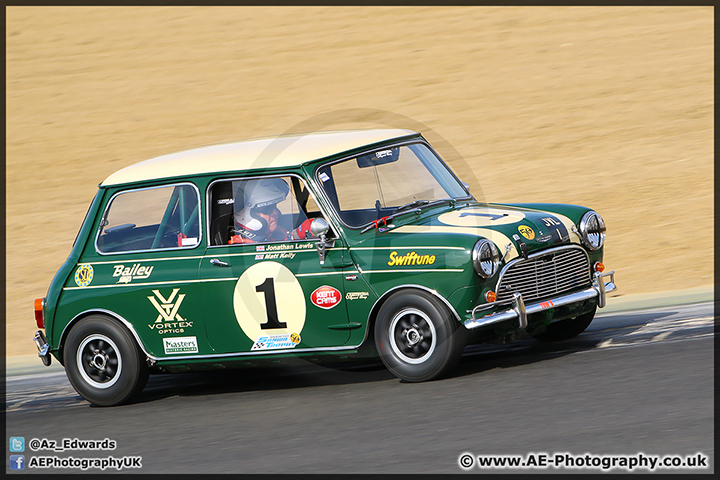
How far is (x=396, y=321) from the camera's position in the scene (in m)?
6.63

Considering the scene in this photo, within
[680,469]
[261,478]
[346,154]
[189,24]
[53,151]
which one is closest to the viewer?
[680,469]

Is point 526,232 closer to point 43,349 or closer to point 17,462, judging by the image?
point 17,462

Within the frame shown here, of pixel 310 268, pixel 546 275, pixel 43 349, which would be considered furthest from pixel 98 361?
pixel 546 275

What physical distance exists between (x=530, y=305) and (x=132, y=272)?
10.0 ft

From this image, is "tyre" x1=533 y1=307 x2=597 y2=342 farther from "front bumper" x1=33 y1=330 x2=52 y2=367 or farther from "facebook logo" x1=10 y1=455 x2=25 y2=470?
"facebook logo" x1=10 y1=455 x2=25 y2=470

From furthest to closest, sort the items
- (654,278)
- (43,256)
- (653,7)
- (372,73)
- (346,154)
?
(653,7), (372,73), (43,256), (654,278), (346,154)

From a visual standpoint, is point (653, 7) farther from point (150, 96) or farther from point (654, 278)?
point (654, 278)

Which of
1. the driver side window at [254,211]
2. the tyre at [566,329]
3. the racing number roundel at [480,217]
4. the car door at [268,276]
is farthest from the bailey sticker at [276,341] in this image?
the tyre at [566,329]

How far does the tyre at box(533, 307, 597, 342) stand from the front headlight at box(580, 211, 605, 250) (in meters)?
0.70

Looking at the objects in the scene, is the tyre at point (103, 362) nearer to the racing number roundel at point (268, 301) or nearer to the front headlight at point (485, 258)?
the racing number roundel at point (268, 301)

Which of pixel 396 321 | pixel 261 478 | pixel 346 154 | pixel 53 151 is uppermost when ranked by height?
pixel 53 151

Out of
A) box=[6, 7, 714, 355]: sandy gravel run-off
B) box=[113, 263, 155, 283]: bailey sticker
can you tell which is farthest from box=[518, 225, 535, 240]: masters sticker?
box=[6, 7, 714, 355]: sandy gravel run-off

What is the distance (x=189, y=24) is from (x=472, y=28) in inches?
288

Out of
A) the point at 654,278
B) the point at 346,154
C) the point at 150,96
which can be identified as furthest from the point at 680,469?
the point at 150,96
